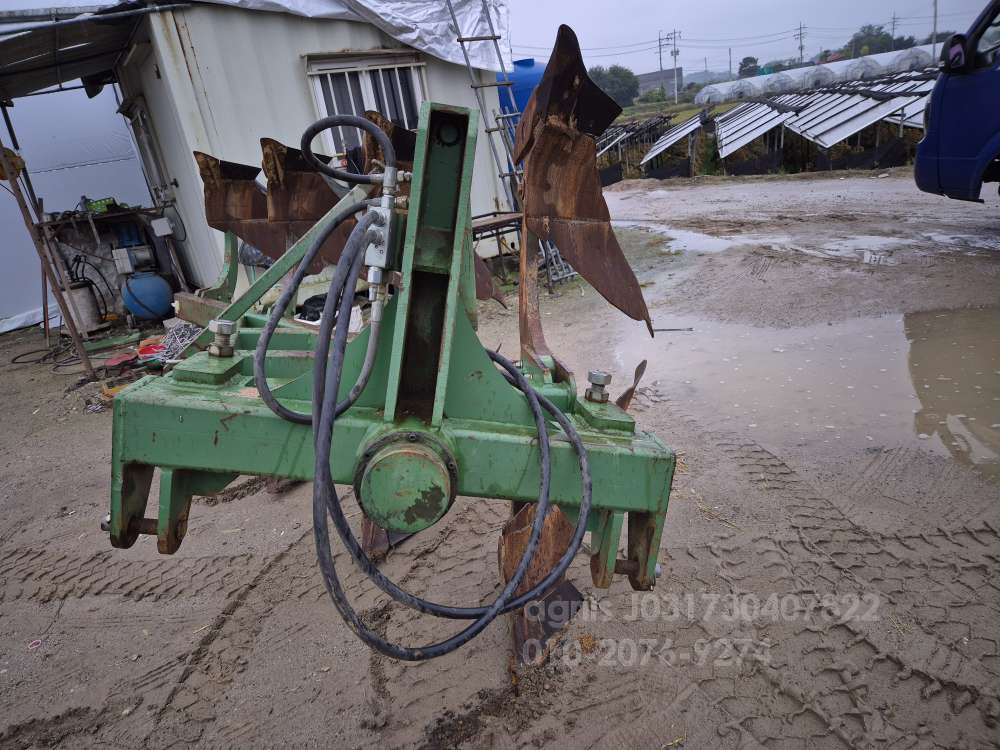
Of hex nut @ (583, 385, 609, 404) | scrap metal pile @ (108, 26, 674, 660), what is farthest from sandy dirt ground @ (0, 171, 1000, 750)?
hex nut @ (583, 385, 609, 404)

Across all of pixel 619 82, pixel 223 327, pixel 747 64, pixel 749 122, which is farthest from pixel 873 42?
pixel 223 327

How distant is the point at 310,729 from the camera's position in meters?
1.84

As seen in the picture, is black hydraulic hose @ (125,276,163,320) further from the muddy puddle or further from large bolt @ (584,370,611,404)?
large bolt @ (584,370,611,404)

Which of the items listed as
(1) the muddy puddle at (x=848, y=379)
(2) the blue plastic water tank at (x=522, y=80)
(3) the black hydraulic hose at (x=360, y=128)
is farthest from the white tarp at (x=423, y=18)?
(3) the black hydraulic hose at (x=360, y=128)

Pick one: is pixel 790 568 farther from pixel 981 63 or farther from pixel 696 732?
pixel 981 63

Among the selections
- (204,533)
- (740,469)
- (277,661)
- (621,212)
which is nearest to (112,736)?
(277,661)

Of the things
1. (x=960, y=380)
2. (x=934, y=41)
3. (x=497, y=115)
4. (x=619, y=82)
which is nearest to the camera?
(x=960, y=380)

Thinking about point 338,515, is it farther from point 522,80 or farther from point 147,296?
point 522,80

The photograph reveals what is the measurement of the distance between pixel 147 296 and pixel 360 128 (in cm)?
709

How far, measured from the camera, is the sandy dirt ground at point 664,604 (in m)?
1.82

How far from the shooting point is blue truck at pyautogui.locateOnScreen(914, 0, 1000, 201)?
18.4 feet

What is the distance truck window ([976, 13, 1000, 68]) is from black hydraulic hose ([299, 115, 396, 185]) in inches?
263

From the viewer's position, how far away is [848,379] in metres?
3.95

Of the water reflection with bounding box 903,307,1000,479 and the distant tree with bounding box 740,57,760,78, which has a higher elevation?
the distant tree with bounding box 740,57,760,78
